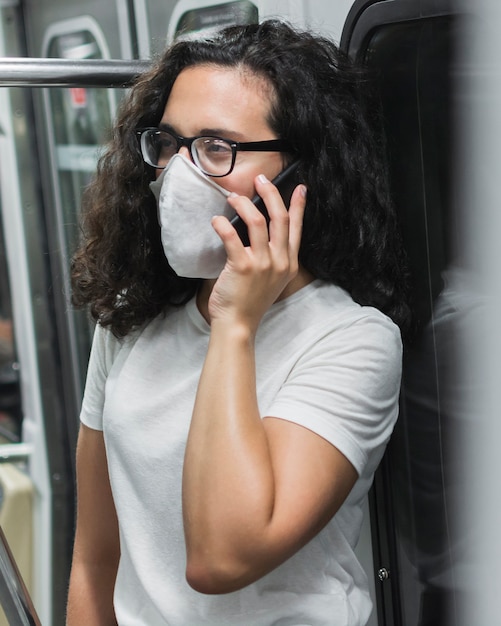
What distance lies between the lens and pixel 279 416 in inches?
56.9

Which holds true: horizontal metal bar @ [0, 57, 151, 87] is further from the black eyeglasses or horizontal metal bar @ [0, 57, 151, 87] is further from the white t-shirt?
the white t-shirt

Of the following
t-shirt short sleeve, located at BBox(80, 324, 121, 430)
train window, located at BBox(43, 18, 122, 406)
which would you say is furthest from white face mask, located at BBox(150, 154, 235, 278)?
train window, located at BBox(43, 18, 122, 406)

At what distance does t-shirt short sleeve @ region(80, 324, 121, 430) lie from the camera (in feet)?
5.89

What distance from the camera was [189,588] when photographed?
61.2 inches

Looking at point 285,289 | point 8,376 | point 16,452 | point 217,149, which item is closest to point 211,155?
point 217,149

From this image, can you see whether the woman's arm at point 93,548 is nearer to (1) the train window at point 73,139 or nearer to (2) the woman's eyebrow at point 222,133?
(2) the woman's eyebrow at point 222,133

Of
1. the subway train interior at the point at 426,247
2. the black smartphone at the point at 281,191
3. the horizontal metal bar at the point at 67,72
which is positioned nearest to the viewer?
the subway train interior at the point at 426,247

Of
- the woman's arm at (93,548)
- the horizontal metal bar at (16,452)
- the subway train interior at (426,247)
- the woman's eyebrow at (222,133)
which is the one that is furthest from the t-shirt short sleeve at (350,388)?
the horizontal metal bar at (16,452)

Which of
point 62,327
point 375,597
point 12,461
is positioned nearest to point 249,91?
point 375,597

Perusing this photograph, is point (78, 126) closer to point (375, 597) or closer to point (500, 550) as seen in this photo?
point (375, 597)

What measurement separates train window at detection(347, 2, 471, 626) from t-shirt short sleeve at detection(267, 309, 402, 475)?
125 mm

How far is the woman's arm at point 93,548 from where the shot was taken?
6.04 feet

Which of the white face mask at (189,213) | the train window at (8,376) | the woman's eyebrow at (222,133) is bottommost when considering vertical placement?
the train window at (8,376)

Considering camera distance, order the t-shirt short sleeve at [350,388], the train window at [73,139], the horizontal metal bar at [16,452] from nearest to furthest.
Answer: the t-shirt short sleeve at [350,388], the train window at [73,139], the horizontal metal bar at [16,452]
